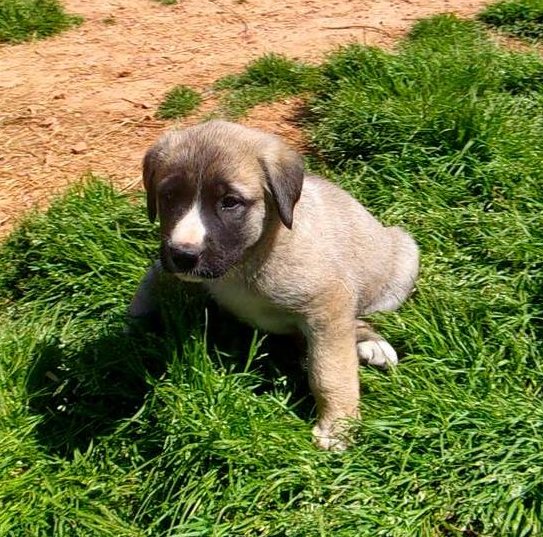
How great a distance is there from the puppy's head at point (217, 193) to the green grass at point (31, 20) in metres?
4.91

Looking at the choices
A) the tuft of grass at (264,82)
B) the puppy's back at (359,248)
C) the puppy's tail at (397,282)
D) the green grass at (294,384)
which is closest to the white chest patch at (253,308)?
the green grass at (294,384)

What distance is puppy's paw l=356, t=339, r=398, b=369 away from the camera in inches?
160

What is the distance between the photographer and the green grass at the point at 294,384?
3.44m

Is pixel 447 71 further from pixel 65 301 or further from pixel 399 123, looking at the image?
pixel 65 301

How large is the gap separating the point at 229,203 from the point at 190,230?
0.74ft

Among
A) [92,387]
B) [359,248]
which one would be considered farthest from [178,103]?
[92,387]

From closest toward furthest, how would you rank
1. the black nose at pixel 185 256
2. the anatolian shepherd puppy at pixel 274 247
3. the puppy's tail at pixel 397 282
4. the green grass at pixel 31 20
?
1. the black nose at pixel 185 256
2. the anatolian shepherd puppy at pixel 274 247
3. the puppy's tail at pixel 397 282
4. the green grass at pixel 31 20

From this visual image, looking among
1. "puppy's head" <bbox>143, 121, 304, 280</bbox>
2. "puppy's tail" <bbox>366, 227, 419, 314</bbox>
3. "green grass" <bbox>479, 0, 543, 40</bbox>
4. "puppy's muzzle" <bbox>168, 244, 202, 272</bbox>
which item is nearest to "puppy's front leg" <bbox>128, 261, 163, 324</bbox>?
"puppy's head" <bbox>143, 121, 304, 280</bbox>

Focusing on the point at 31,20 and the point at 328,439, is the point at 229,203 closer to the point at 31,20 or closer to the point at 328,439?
the point at 328,439

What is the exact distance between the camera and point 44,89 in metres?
6.95

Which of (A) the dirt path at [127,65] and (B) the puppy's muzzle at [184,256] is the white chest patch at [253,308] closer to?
(B) the puppy's muzzle at [184,256]

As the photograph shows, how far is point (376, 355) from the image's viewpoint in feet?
13.4

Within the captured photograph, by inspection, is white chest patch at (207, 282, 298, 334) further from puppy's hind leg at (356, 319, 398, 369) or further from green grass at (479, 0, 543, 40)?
green grass at (479, 0, 543, 40)

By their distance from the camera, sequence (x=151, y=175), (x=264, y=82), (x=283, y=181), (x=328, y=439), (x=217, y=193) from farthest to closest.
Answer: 1. (x=264, y=82)
2. (x=328, y=439)
3. (x=151, y=175)
4. (x=283, y=181)
5. (x=217, y=193)
